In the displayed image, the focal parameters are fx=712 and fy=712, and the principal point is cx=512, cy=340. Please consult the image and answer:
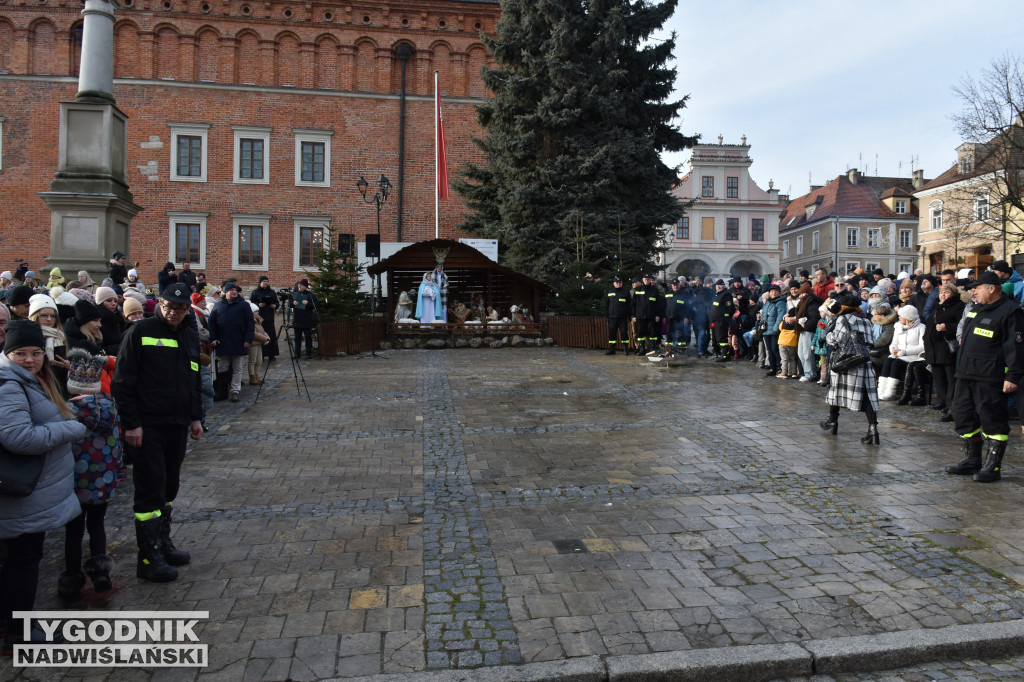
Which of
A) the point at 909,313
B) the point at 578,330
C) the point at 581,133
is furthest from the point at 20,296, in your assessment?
the point at 581,133

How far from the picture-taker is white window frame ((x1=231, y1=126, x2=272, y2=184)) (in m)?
33.1

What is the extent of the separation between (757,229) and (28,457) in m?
59.0

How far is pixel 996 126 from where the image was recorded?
96.4 ft

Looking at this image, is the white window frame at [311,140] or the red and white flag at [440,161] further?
the white window frame at [311,140]

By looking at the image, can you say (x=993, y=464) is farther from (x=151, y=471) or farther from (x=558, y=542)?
(x=151, y=471)

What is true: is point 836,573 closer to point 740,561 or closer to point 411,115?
point 740,561

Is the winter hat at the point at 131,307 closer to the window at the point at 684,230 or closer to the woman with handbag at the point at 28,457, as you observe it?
the woman with handbag at the point at 28,457

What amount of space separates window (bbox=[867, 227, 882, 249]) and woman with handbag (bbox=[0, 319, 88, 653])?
65.0 meters

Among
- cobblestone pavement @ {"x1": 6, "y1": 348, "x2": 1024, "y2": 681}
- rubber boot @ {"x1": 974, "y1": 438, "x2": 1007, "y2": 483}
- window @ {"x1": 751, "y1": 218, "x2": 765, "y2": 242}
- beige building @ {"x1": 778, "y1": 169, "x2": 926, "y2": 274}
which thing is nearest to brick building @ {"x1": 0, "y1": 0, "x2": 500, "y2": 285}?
cobblestone pavement @ {"x1": 6, "y1": 348, "x2": 1024, "y2": 681}

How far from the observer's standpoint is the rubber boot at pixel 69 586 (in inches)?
166

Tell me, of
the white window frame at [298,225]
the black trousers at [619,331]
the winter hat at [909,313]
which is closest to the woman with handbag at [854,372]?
the winter hat at [909,313]

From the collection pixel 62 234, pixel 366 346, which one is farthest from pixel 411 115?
pixel 62 234

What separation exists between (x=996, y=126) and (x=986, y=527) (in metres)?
30.8

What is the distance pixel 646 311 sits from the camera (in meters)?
18.0
